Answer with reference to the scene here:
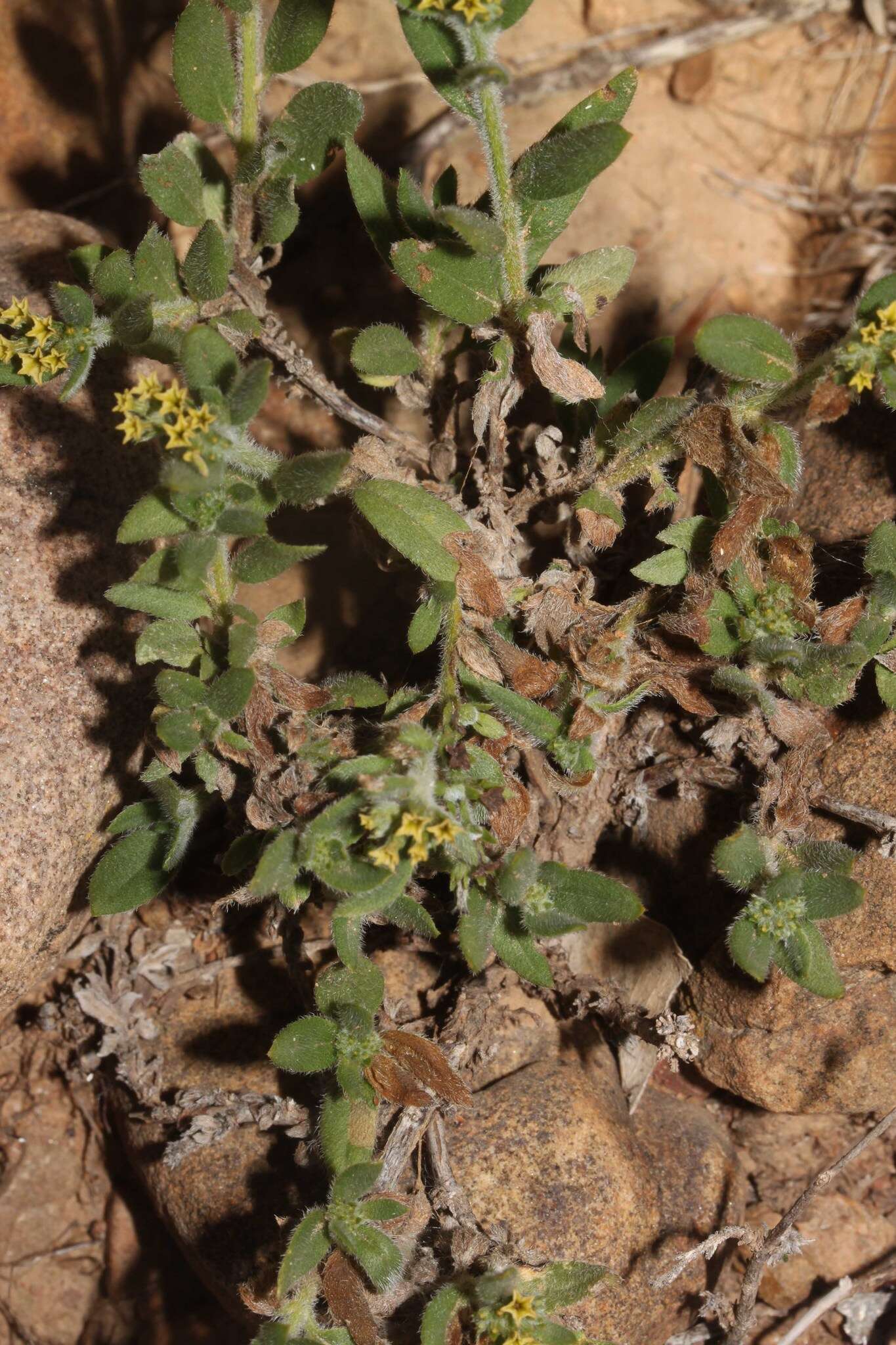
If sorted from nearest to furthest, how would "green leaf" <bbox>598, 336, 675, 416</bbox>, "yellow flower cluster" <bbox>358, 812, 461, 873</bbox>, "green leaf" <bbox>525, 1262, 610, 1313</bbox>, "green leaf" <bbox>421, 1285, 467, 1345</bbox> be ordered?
1. "yellow flower cluster" <bbox>358, 812, 461, 873</bbox>
2. "green leaf" <bbox>421, 1285, 467, 1345</bbox>
3. "green leaf" <bbox>525, 1262, 610, 1313</bbox>
4. "green leaf" <bbox>598, 336, 675, 416</bbox>

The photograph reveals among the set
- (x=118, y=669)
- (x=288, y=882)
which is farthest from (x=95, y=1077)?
(x=288, y=882)

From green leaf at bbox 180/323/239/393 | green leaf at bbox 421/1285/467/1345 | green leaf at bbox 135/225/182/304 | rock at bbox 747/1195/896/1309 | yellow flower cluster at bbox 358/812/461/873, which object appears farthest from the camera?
rock at bbox 747/1195/896/1309

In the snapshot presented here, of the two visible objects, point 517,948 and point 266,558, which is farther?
point 517,948

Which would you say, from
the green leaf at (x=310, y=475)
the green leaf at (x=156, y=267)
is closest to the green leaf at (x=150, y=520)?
the green leaf at (x=310, y=475)

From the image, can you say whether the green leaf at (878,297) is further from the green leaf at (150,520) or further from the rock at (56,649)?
the rock at (56,649)

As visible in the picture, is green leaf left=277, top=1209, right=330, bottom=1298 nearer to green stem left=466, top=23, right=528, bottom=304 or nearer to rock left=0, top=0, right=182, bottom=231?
green stem left=466, top=23, right=528, bottom=304

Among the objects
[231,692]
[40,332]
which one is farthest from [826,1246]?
[40,332]

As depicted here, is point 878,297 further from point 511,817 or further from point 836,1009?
point 836,1009

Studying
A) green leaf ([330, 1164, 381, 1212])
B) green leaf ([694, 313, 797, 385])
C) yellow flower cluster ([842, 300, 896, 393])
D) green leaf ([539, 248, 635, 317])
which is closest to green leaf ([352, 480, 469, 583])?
green leaf ([539, 248, 635, 317])
